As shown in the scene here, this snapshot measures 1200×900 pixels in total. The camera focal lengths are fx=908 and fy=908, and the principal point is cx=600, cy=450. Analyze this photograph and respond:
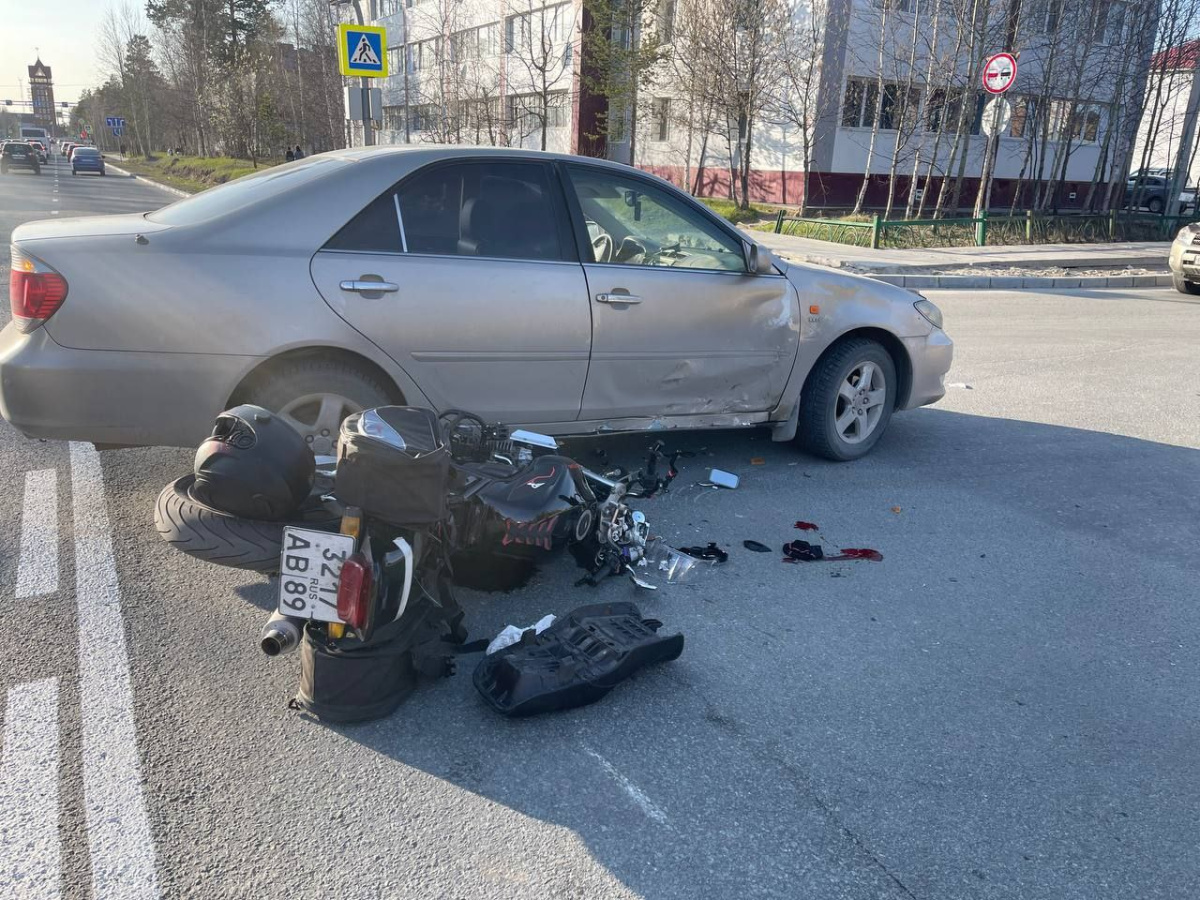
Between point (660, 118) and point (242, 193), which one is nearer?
point (242, 193)

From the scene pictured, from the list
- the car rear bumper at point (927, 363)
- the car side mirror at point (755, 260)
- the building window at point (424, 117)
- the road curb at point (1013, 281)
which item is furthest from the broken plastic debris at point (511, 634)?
the building window at point (424, 117)

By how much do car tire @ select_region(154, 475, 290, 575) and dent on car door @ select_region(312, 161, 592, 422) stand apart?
3.75ft

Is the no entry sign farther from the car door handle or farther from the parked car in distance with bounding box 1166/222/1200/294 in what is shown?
the car door handle

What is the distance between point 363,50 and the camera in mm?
13172

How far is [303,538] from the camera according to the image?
105 inches

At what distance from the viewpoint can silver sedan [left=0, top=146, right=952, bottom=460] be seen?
12.2 ft

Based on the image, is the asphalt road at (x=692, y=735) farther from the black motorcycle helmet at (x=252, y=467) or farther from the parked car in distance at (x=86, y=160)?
the parked car in distance at (x=86, y=160)

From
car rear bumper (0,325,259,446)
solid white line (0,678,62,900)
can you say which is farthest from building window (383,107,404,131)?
solid white line (0,678,62,900)

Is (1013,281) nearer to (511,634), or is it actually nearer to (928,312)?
(928,312)

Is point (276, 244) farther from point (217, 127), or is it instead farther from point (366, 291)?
point (217, 127)

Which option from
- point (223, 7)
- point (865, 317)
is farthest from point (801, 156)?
point (223, 7)

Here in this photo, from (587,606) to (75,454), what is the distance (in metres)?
3.40

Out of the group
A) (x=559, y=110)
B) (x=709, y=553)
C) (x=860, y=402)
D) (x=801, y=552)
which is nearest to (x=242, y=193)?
(x=709, y=553)

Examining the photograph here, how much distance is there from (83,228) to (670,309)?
2.74 m
